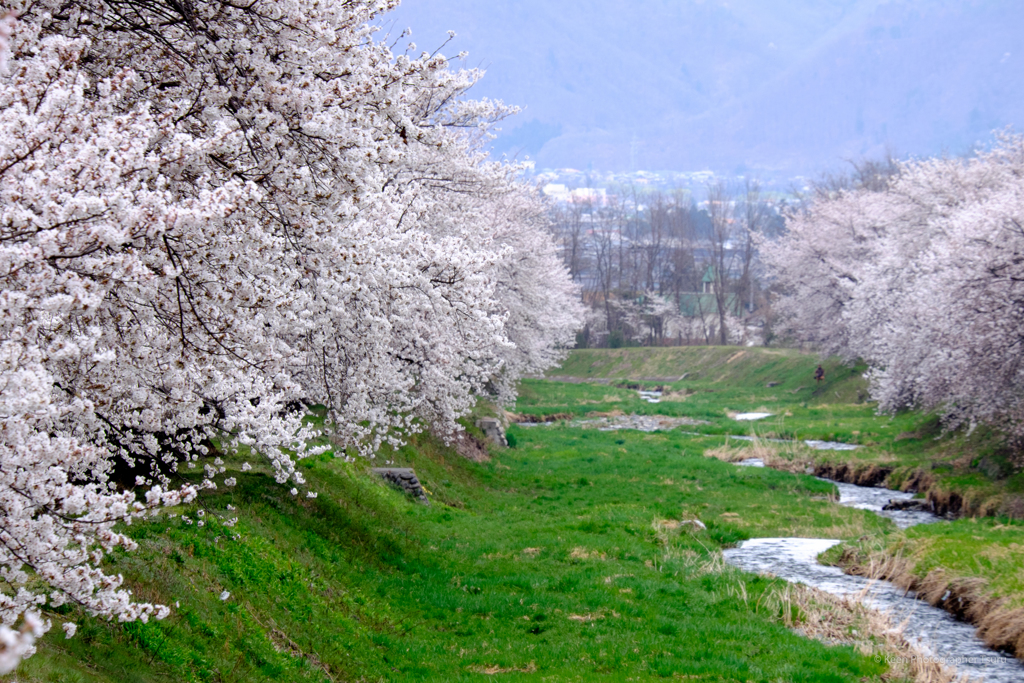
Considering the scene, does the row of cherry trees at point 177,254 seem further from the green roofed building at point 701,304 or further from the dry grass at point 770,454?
the green roofed building at point 701,304

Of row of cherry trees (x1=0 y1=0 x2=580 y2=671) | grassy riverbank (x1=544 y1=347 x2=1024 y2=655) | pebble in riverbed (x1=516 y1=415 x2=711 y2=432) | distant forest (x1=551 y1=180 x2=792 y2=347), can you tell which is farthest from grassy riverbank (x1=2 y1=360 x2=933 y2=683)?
distant forest (x1=551 y1=180 x2=792 y2=347)

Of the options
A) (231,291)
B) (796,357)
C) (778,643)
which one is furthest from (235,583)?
(796,357)

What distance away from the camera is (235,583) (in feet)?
28.0

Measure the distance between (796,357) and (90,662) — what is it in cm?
5821

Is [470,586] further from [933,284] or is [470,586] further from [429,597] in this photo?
[933,284]

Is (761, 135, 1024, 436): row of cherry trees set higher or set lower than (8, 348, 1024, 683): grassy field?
higher

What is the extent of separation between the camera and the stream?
37.6ft

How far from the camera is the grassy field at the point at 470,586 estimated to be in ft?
24.5

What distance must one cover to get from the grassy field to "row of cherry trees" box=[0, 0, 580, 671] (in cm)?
95

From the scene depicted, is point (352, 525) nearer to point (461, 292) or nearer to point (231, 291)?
point (461, 292)

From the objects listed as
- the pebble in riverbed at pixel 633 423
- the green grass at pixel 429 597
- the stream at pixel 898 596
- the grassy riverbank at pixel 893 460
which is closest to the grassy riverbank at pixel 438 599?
the green grass at pixel 429 597

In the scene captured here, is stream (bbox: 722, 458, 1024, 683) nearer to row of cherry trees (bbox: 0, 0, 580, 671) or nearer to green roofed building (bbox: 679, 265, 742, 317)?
row of cherry trees (bbox: 0, 0, 580, 671)

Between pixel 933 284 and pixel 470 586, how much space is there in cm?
1894

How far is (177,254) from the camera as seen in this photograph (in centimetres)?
581
